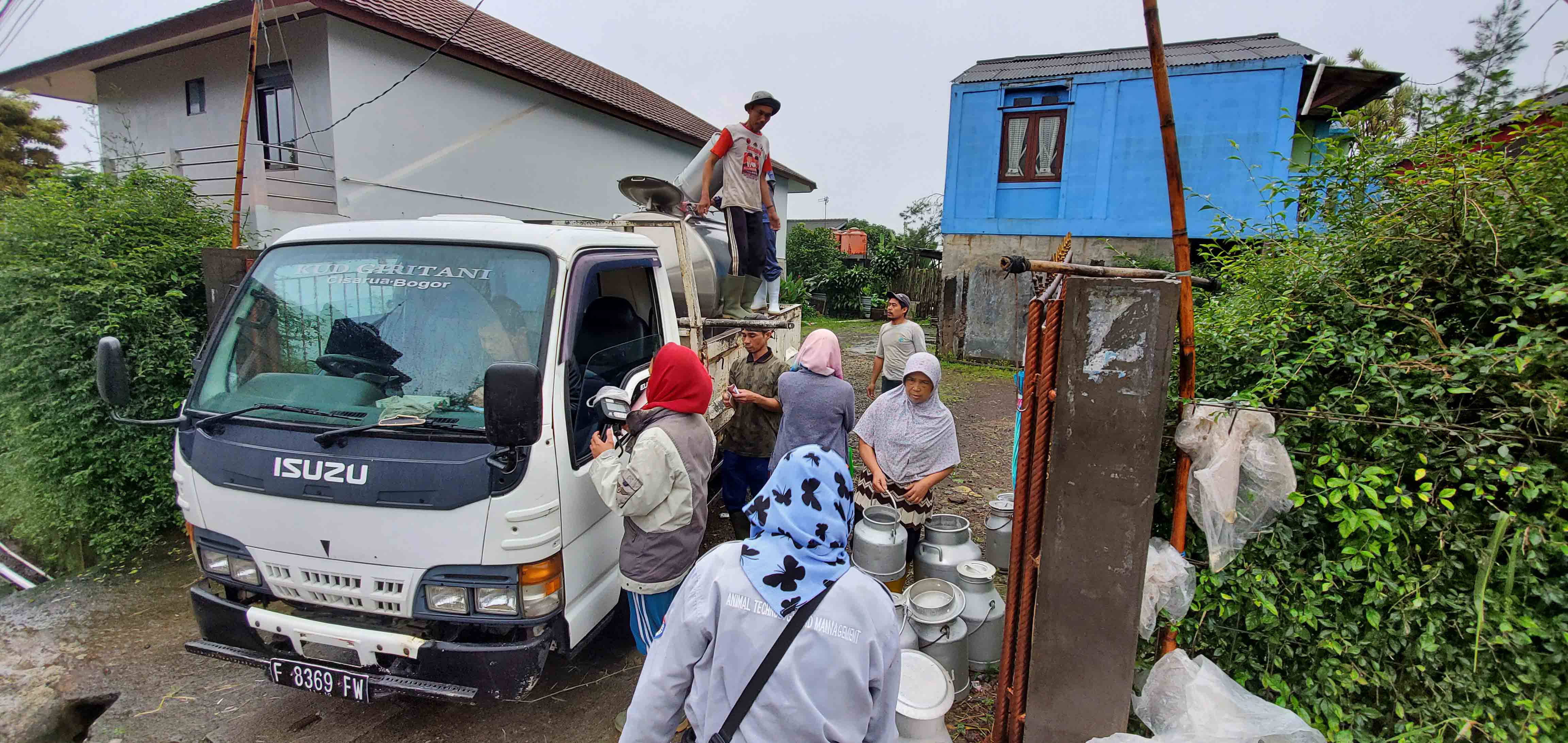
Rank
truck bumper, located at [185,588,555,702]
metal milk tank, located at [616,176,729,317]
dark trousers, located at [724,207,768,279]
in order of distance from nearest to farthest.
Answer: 1. truck bumper, located at [185,588,555,702]
2. metal milk tank, located at [616,176,729,317]
3. dark trousers, located at [724,207,768,279]

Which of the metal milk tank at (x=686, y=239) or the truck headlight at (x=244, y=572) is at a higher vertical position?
the metal milk tank at (x=686, y=239)

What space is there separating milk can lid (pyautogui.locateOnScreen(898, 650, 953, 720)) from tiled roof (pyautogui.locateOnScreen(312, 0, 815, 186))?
9360 millimetres

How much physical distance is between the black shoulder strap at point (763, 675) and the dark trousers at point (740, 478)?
2838 millimetres

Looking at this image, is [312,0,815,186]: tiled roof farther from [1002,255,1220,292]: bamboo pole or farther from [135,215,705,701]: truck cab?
[1002,255,1220,292]: bamboo pole

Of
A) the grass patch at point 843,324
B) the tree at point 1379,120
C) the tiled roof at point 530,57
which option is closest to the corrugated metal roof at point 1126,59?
the tiled roof at point 530,57

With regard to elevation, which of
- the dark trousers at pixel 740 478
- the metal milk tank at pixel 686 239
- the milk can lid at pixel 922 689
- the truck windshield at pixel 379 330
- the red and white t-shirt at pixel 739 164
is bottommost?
the milk can lid at pixel 922 689

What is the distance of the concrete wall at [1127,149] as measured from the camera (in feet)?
34.4

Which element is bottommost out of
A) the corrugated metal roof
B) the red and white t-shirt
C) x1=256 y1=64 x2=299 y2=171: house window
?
the red and white t-shirt

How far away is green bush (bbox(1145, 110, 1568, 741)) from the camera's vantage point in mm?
1899

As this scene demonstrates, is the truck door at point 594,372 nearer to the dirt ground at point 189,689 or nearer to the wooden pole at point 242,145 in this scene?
the dirt ground at point 189,689

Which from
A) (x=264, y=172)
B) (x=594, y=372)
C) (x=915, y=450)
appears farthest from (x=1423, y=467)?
(x=264, y=172)

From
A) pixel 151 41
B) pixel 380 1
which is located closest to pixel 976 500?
pixel 380 1

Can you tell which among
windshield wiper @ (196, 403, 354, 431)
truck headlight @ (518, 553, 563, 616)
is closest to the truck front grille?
truck headlight @ (518, 553, 563, 616)

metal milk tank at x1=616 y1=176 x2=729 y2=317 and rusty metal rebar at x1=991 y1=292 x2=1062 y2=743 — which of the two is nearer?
rusty metal rebar at x1=991 y1=292 x2=1062 y2=743
